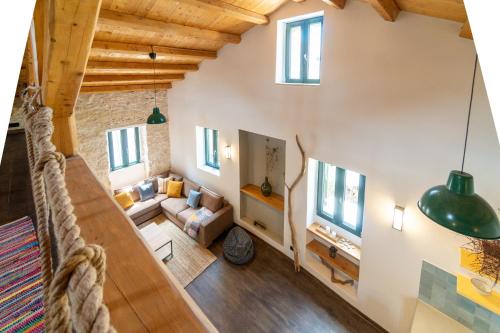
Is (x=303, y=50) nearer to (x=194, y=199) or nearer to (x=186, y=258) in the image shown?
(x=194, y=199)

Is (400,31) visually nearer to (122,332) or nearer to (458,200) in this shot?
(458,200)

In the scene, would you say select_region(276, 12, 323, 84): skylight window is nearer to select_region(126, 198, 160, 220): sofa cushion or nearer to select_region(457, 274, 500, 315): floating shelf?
select_region(457, 274, 500, 315): floating shelf

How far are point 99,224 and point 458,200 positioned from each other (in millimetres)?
2009

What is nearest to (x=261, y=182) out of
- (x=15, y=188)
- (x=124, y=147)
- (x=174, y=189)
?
(x=174, y=189)

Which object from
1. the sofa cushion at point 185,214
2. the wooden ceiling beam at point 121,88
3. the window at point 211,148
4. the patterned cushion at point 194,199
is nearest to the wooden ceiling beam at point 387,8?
the window at point 211,148

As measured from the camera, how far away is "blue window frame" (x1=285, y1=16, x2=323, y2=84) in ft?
14.2

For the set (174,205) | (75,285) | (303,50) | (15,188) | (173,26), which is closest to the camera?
(75,285)

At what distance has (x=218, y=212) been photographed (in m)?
6.41

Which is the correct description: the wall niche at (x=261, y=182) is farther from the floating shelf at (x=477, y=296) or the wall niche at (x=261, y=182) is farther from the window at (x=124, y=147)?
the window at (x=124, y=147)

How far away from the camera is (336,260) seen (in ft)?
15.5

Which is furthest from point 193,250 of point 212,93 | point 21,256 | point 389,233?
point 21,256

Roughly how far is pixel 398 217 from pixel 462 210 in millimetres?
2061

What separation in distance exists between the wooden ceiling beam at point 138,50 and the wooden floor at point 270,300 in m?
4.16

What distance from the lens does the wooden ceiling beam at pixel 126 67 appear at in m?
4.67
